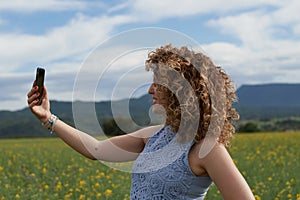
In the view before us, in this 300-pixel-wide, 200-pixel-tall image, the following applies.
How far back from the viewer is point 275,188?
8219mm

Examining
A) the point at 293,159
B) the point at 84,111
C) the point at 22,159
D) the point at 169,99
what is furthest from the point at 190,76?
the point at 22,159

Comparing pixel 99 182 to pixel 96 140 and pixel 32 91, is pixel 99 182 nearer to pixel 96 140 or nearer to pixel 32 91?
pixel 96 140

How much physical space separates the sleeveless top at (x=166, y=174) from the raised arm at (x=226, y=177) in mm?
160

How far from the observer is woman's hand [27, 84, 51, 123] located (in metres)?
3.21

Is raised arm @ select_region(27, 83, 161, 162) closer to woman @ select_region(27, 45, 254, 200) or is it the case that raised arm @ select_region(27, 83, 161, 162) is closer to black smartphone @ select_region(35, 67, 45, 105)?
black smartphone @ select_region(35, 67, 45, 105)

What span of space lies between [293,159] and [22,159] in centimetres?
687

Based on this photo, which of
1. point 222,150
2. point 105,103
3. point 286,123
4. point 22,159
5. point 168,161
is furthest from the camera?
point 286,123

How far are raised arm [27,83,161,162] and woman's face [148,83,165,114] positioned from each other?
0.78 feet

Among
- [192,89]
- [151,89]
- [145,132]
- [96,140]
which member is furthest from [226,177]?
[96,140]

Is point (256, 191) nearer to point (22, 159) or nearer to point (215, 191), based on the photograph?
point (215, 191)

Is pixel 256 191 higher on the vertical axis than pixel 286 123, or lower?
higher

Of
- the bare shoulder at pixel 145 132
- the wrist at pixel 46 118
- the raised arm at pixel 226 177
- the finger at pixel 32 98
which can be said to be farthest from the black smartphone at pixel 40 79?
the raised arm at pixel 226 177

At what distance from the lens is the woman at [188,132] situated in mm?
2703

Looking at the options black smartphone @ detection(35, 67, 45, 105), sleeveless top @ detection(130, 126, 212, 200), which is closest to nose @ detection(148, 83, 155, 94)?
sleeveless top @ detection(130, 126, 212, 200)
